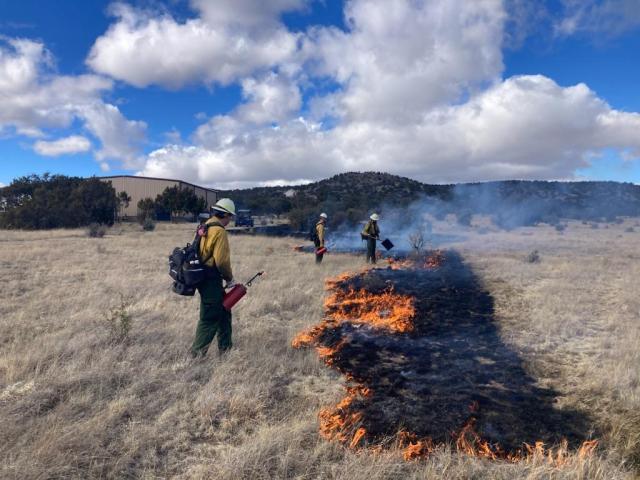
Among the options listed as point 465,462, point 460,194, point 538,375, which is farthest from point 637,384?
point 460,194

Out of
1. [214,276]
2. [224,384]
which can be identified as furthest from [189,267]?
[224,384]

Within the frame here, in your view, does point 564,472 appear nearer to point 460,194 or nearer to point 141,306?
point 141,306

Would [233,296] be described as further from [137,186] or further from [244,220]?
[137,186]

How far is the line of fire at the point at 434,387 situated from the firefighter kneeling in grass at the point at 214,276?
4.36 ft

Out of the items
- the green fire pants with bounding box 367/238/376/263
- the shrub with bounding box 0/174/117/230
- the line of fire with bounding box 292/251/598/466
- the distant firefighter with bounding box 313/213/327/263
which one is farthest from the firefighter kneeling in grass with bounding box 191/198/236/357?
the shrub with bounding box 0/174/117/230

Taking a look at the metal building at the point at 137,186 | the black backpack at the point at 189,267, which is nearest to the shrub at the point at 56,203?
the metal building at the point at 137,186

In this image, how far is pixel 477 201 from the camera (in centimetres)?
5150

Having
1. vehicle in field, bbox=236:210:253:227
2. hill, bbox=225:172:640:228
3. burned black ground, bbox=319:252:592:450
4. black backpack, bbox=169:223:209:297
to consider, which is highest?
hill, bbox=225:172:640:228

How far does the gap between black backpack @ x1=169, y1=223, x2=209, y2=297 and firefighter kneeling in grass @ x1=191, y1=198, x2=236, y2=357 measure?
55mm

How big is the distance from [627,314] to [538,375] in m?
3.98

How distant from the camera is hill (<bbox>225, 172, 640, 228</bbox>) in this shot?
1535 inches

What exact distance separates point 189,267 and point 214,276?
0.33m

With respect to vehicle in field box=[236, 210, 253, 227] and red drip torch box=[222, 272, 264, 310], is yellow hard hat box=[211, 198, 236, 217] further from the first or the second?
vehicle in field box=[236, 210, 253, 227]

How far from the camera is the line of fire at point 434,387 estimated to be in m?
3.71
